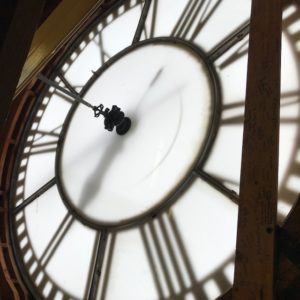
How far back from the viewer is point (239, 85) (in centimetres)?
161

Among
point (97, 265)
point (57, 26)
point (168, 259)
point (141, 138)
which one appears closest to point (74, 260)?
point (97, 265)

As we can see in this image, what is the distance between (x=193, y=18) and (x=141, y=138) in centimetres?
66

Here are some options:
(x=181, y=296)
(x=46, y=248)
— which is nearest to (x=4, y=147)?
(x=46, y=248)

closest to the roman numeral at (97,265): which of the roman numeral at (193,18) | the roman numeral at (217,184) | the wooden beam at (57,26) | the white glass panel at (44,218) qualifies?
the white glass panel at (44,218)

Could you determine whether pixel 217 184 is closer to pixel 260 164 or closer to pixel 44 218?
pixel 260 164

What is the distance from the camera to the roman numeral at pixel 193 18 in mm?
1903

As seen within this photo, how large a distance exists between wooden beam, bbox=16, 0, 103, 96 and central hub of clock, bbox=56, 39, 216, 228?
38 centimetres

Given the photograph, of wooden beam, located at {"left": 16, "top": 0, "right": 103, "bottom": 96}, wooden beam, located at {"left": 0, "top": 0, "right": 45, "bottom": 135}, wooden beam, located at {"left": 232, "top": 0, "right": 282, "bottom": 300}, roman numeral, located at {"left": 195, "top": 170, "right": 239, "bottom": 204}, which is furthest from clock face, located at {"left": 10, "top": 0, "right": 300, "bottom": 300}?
wooden beam, located at {"left": 0, "top": 0, "right": 45, "bottom": 135}

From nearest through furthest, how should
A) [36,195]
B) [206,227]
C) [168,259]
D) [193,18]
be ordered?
[206,227] < [168,259] < [193,18] < [36,195]

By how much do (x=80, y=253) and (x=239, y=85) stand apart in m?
1.05

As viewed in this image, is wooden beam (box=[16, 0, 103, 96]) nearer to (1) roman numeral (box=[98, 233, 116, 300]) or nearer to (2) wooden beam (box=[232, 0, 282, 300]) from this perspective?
(1) roman numeral (box=[98, 233, 116, 300])

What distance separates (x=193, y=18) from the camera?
1.96m

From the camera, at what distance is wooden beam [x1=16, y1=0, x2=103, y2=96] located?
1810 mm

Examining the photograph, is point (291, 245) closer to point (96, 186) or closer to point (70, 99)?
point (96, 186)
